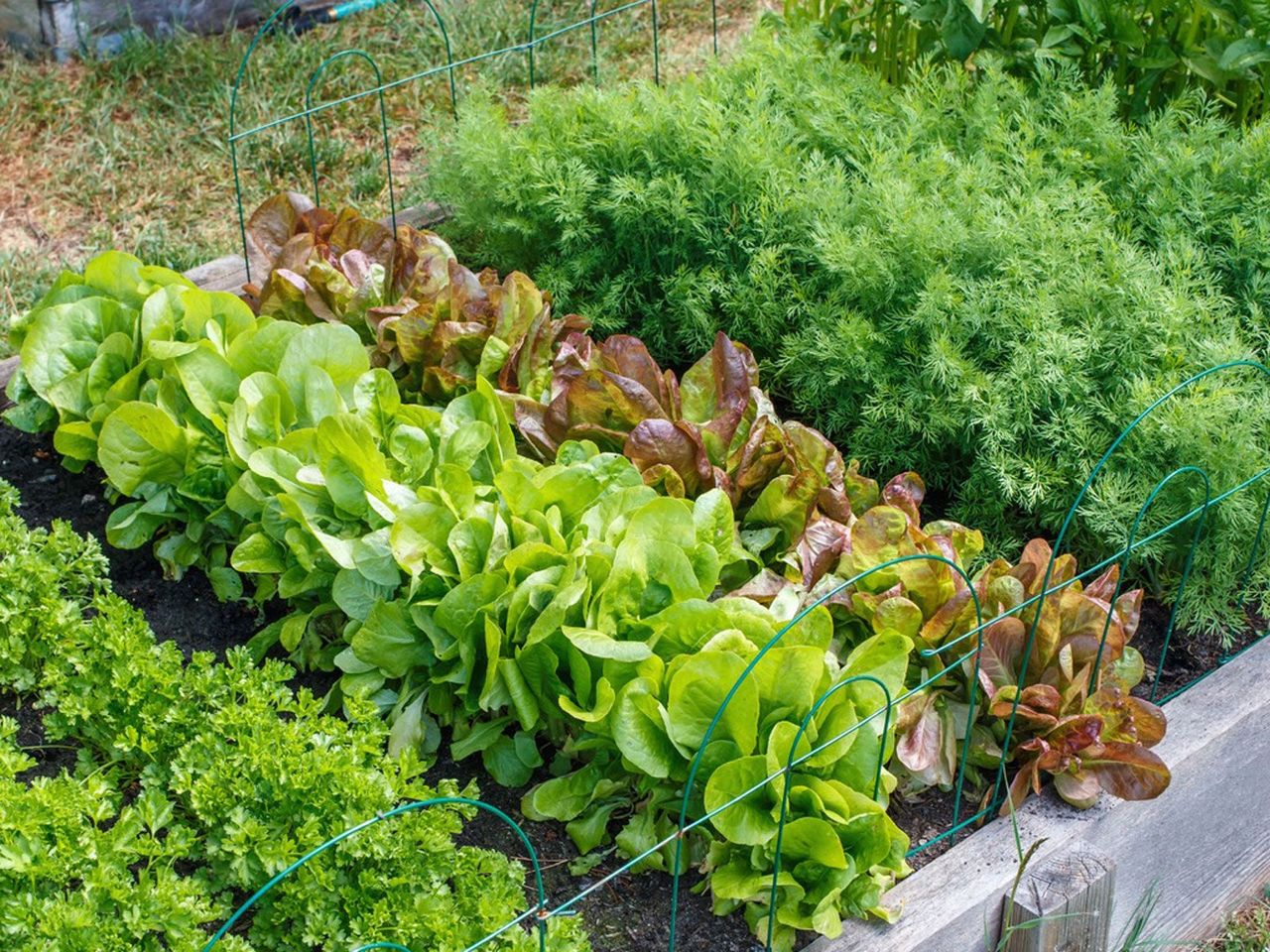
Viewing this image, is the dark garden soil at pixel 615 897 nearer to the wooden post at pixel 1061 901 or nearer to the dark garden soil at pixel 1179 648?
the wooden post at pixel 1061 901

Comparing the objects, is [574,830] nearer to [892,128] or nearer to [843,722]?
[843,722]

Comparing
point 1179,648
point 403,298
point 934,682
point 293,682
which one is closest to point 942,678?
point 934,682

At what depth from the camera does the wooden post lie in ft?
8.00

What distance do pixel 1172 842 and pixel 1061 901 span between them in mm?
470

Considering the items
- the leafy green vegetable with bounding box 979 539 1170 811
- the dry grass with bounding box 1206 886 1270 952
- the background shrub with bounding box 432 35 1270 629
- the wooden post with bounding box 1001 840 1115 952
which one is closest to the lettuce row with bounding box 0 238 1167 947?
the leafy green vegetable with bounding box 979 539 1170 811

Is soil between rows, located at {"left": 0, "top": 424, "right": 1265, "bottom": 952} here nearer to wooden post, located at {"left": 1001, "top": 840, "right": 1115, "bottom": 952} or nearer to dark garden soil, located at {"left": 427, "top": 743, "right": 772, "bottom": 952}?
dark garden soil, located at {"left": 427, "top": 743, "right": 772, "bottom": 952}

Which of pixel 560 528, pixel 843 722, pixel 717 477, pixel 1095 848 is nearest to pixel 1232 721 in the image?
pixel 1095 848

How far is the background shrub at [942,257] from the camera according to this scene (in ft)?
9.82

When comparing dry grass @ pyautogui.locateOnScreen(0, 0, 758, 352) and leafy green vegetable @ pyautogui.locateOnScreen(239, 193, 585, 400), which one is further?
dry grass @ pyautogui.locateOnScreen(0, 0, 758, 352)

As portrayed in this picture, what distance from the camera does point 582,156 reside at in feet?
12.3

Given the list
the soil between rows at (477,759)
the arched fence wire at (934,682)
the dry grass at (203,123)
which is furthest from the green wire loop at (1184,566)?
the dry grass at (203,123)

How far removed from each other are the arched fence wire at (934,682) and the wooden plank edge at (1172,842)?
10 cm

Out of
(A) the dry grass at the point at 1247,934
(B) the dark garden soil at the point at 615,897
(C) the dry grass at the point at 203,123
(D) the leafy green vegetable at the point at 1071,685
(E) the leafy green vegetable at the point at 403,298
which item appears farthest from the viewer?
(C) the dry grass at the point at 203,123

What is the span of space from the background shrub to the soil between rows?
44 centimetres
